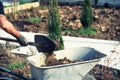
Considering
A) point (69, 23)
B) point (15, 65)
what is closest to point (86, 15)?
point (69, 23)

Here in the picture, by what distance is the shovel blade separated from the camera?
12.2 feet

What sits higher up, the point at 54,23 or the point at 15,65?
the point at 54,23

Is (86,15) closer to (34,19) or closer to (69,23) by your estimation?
(69,23)

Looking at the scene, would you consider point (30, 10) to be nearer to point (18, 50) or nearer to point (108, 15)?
point (108, 15)

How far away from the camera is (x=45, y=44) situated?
3744mm

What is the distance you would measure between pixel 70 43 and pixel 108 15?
3.23m

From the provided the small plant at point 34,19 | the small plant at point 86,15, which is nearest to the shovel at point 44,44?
the small plant at point 86,15

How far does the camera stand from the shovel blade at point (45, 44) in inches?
147

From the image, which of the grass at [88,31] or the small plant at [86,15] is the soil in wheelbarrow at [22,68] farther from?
the small plant at [86,15]

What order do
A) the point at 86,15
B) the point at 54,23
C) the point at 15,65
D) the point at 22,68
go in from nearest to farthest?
the point at 22,68 → the point at 15,65 → the point at 54,23 → the point at 86,15

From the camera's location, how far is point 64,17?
11.5 metres

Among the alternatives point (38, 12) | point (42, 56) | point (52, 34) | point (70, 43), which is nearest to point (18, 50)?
point (52, 34)

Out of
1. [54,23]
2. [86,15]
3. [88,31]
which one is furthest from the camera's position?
[86,15]

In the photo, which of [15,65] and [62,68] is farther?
[15,65]
